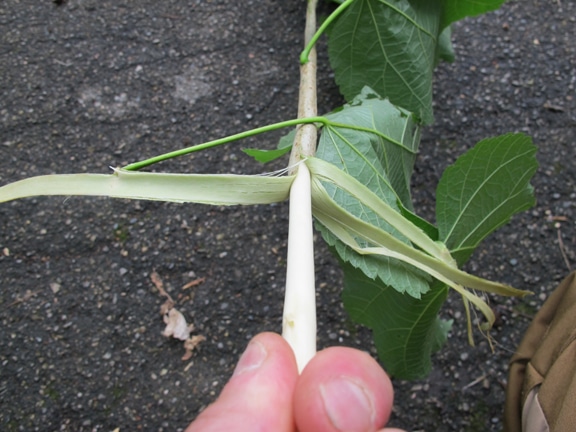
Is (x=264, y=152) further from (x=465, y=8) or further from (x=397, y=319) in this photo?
(x=465, y=8)

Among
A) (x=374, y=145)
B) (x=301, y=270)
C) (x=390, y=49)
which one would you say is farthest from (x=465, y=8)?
(x=301, y=270)

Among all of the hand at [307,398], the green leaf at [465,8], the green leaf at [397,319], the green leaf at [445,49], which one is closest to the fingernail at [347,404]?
the hand at [307,398]

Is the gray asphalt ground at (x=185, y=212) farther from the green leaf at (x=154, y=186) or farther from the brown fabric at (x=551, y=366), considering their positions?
the green leaf at (x=154, y=186)

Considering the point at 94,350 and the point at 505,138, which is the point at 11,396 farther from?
the point at 505,138

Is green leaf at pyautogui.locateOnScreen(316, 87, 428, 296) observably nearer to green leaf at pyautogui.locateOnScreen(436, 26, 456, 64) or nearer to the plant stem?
the plant stem

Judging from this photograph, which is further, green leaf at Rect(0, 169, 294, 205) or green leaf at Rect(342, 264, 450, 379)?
green leaf at Rect(342, 264, 450, 379)

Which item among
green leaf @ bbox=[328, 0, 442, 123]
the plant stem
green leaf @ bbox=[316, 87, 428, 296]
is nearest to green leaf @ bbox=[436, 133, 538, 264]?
green leaf @ bbox=[316, 87, 428, 296]
